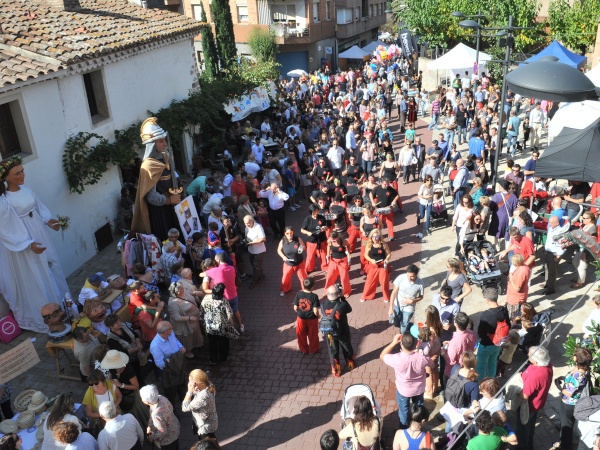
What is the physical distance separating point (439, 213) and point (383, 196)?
67.5 inches

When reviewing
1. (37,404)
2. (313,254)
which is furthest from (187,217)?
(37,404)

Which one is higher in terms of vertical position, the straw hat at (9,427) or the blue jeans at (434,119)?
the straw hat at (9,427)

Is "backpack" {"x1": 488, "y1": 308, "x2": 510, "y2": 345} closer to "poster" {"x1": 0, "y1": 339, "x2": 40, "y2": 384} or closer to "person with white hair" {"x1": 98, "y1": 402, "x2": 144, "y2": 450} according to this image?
"person with white hair" {"x1": 98, "y1": 402, "x2": 144, "y2": 450}

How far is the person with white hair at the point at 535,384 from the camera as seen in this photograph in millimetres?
6082

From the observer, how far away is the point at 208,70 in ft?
85.3

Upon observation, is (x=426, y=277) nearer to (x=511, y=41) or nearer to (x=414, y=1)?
(x=511, y=41)

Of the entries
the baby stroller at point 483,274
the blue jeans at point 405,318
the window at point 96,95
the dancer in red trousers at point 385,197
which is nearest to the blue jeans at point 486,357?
the blue jeans at point 405,318

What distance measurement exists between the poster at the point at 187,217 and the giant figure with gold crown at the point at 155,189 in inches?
6.3

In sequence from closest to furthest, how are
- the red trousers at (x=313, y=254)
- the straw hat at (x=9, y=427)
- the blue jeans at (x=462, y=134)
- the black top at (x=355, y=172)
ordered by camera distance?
the straw hat at (x=9, y=427) → the red trousers at (x=313, y=254) → the black top at (x=355, y=172) → the blue jeans at (x=462, y=134)

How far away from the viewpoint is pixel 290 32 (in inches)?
1443

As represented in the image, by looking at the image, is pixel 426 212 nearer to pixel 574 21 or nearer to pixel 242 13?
pixel 574 21

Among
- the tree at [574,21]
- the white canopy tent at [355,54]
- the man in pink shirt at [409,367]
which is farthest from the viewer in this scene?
the white canopy tent at [355,54]

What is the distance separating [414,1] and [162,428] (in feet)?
105

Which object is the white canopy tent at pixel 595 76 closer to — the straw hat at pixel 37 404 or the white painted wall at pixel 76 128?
the white painted wall at pixel 76 128
